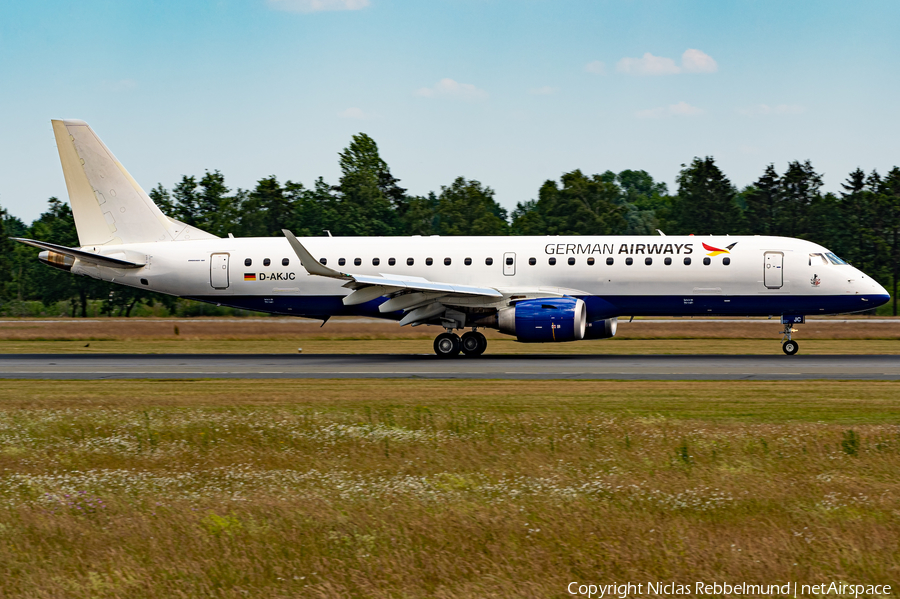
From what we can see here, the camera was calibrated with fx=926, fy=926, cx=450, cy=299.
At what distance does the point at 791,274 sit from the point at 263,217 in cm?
6777

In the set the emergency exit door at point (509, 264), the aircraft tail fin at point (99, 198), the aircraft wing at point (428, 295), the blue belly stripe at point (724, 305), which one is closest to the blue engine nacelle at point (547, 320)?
the aircraft wing at point (428, 295)

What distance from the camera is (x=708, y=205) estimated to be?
3332 inches

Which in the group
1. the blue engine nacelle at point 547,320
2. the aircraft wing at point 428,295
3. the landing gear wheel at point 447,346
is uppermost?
the aircraft wing at point 428,295

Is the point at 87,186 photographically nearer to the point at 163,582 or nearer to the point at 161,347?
the point at 161,347

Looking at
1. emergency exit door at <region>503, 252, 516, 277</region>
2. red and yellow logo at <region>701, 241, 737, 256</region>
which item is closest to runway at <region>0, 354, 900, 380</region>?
emergency exit door at <region>503, 252, 516, 277</region>

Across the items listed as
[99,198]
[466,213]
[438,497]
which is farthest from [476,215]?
[438,497]

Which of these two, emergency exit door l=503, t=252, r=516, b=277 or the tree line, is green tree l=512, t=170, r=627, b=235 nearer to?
the tree line

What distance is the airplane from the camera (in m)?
29.8

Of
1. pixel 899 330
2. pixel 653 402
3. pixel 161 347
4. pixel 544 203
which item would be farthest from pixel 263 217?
pixel 653 402

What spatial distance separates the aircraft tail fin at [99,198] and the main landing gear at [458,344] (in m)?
9.97

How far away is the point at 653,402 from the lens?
711 inches

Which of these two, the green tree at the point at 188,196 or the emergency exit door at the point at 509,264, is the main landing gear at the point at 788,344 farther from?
the green tree at the point at 188,196

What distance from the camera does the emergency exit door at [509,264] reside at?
31.2 m

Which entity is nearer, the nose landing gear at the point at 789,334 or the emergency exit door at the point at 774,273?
the emergency exit door at the point at 774,273
